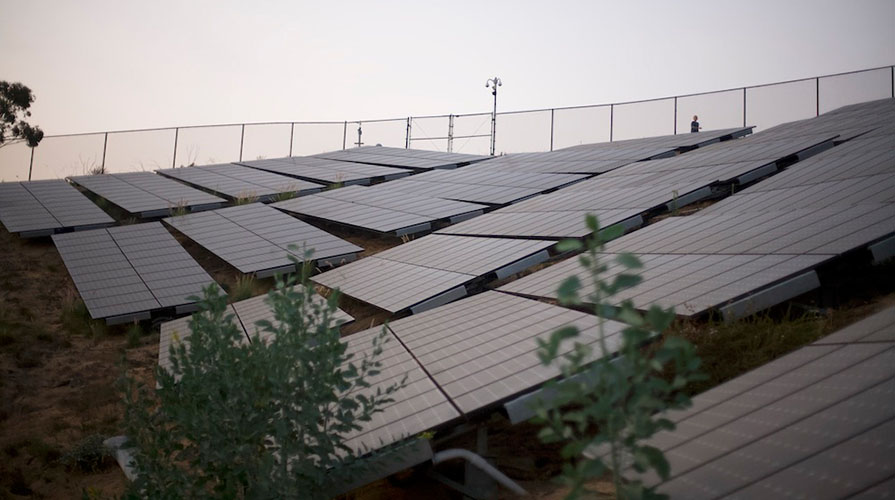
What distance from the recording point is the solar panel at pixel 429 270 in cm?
864

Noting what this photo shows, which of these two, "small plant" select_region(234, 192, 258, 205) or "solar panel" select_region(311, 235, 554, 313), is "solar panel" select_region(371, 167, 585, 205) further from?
"solar panel" select_region(311, 235, 554, 313)

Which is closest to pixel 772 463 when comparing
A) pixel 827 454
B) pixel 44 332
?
pixel 827 454

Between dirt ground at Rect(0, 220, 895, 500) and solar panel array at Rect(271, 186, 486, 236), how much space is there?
2.63ft

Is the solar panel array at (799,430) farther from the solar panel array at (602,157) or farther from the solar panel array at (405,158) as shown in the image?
the solar panel array at (405,158)

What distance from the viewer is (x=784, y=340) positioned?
18.3 ft

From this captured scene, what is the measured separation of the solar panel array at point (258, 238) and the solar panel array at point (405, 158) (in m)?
9.26

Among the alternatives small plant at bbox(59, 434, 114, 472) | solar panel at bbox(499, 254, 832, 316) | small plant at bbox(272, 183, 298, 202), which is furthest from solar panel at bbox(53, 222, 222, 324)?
solar panel at bbox(499, 254, 832, 316)

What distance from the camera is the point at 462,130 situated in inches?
1372

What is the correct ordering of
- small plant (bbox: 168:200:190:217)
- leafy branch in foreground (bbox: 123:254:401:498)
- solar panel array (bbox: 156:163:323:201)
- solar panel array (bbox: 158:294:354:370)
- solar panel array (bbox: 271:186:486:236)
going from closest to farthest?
leafy branch in foreground (bbox: 123:254:401:498) < solar panel array (bbox: 158:294:354:370) < solar panel array (bbox: 271:186:486:236) < small plant (bbox: 168:200:190:217) < solar panel array (bbox: 156:163:323:201)

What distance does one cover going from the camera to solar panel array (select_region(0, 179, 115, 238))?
15.9m

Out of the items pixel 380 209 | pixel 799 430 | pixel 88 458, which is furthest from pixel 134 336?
pixel 799 430

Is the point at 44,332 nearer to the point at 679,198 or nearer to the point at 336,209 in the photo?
the point at 336,209

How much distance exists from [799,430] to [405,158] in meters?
25.5

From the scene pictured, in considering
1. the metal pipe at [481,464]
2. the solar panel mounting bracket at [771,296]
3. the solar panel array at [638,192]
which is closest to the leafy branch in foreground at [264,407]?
the metal pipe at [481,464]
